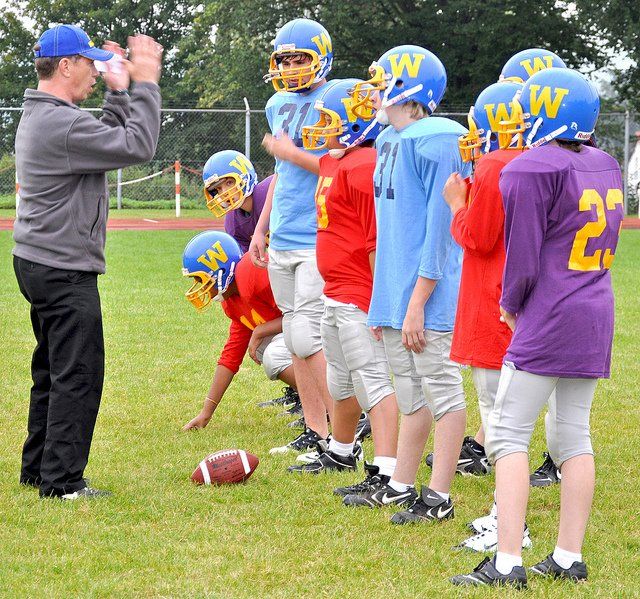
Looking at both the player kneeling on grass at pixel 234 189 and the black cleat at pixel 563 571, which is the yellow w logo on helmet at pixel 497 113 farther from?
the player kneeling on grass at pixel 234 189

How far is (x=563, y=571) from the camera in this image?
4.21m

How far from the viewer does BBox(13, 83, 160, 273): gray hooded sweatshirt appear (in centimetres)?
520

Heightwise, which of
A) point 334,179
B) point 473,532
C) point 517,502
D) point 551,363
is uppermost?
point 334,179

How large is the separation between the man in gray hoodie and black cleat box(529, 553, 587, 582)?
2.34 m

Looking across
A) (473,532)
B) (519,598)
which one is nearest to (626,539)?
(473,532)

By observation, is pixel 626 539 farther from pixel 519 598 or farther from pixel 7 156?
pixel 7 156

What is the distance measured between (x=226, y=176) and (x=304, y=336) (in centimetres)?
136

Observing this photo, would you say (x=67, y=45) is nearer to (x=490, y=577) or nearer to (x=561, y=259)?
(x=561, y=259)

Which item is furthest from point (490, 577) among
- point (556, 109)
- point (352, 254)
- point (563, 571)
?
point (352, 254)

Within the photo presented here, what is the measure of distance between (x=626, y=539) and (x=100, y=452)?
3110 mm

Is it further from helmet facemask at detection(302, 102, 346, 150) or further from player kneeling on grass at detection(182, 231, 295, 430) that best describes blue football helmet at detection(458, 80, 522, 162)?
player kneeling on grass at detection(182, 231, 295, 430)

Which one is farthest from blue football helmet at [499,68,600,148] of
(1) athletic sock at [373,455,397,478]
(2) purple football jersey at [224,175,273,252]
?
(2) purple football jersey at [224,175,273,252]

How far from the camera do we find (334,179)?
18.0ft

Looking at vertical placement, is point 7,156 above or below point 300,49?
below
